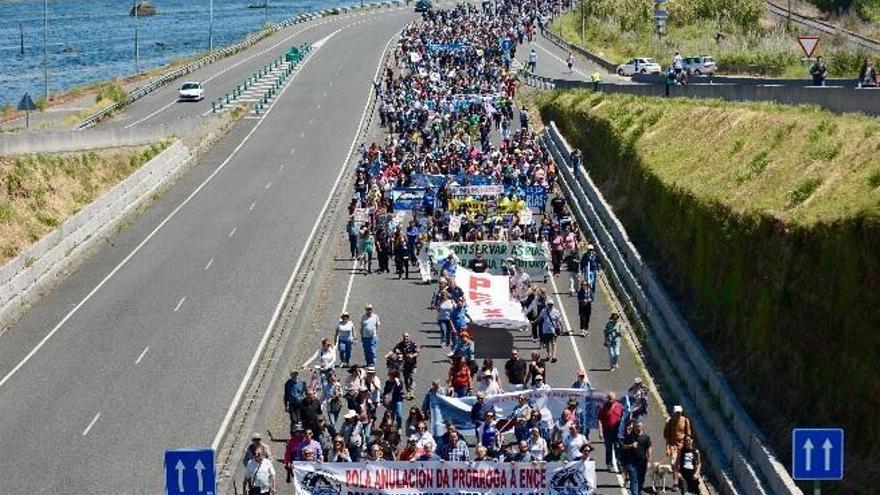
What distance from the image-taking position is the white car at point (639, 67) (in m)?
84.1

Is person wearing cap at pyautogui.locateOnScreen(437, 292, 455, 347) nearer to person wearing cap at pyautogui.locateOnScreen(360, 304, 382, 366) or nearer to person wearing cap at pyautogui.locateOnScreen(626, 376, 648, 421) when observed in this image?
person wearing cap at pyautogui.locateOnScreen(360, 304, 382, 366)

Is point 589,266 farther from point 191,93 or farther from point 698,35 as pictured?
point 698,35

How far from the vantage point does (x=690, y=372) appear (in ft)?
97.3

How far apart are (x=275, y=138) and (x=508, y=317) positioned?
36.3m

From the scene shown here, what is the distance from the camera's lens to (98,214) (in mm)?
48938

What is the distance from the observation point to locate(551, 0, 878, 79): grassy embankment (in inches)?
3073

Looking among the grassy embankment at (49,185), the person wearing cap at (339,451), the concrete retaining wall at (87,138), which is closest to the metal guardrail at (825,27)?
the concrete retaining wall at (87,138)

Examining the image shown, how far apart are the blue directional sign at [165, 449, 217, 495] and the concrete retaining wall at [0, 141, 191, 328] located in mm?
20233

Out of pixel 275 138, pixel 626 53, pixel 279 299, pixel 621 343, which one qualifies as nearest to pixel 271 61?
pixel 626 53

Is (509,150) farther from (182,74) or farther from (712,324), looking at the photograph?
(182,74)

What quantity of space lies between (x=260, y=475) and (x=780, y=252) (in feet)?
35.8

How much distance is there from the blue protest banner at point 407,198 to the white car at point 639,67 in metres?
37.2

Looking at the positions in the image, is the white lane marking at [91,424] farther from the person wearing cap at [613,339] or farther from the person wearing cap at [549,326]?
the person wearing cap at [613,339]

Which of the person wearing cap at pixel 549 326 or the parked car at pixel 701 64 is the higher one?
the person wearing cap at pixel 549 326
